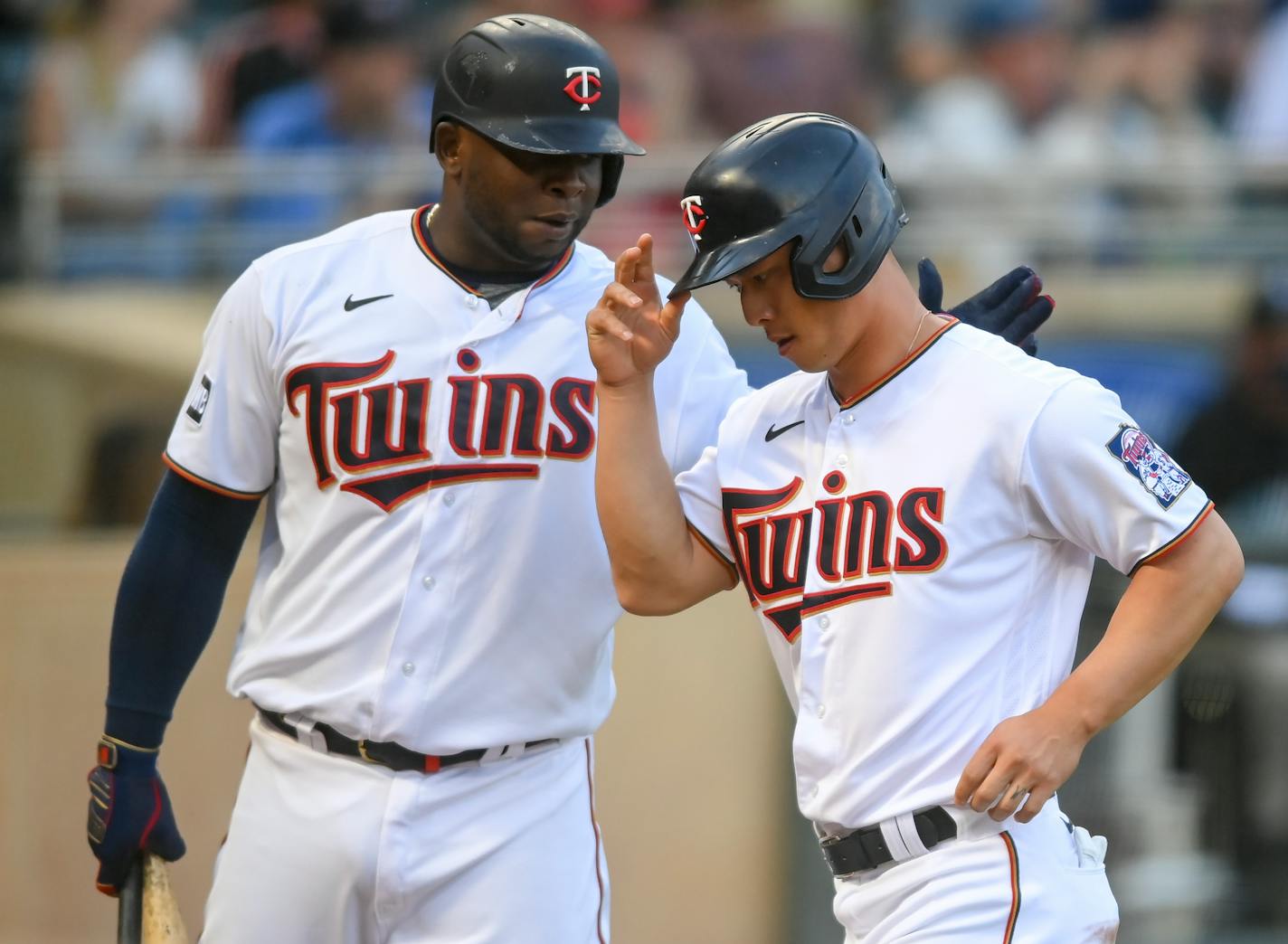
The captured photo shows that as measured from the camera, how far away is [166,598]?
3.27 m

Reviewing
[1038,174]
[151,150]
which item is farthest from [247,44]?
[1038,174]

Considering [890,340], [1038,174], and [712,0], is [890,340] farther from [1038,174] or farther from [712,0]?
[712,0]

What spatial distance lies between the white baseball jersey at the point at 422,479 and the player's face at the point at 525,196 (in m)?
0.09

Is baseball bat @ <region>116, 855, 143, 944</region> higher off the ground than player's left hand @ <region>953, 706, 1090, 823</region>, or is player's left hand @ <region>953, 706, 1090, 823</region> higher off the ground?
player's left hand @ <region>953, 706, 1090, 823</region>

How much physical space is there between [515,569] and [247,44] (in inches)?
221

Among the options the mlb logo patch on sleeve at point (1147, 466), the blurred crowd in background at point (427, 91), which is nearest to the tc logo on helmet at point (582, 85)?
the mlb logo patch on sleeve at point (1147, 466)

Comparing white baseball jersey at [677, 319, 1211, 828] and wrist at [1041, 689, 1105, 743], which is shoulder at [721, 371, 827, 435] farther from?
wrist at [1041, 689, 1105, 743]

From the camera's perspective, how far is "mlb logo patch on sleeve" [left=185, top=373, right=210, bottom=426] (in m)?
3.20

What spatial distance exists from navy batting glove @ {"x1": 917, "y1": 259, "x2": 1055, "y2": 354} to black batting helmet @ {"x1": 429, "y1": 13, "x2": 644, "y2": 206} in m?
0.53

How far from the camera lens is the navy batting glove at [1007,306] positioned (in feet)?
9.55

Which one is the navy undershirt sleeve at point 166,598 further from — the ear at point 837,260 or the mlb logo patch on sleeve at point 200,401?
the ear at point 837,260

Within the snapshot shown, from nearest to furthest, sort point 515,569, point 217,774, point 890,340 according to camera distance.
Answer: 1. point 890,340
2. point 515,569
3. point 217,774

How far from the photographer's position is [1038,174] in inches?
283

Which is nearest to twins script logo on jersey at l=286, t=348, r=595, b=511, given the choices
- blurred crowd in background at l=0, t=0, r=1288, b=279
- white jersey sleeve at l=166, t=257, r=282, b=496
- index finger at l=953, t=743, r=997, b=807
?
white jersey sleeve at l=166, t=257, r=282, b=496
